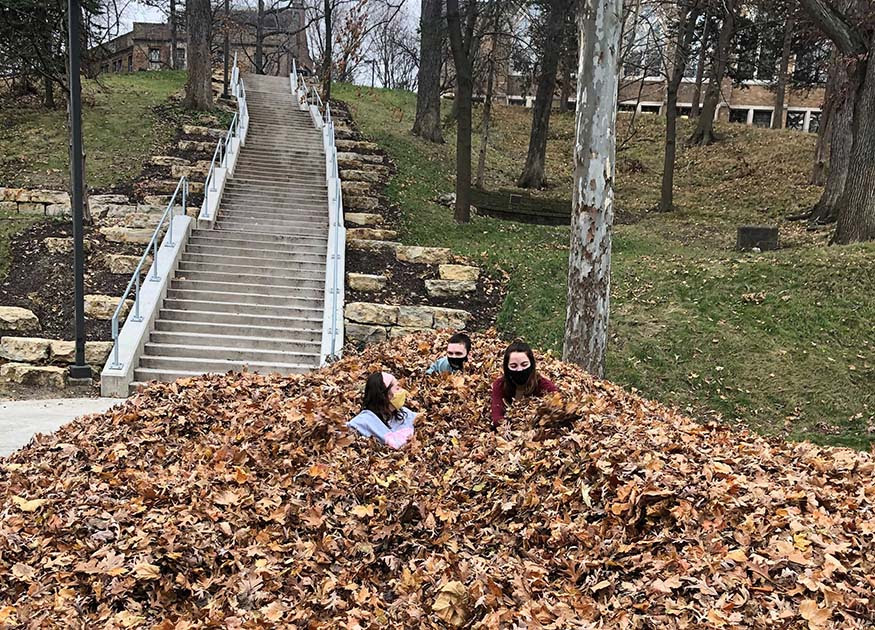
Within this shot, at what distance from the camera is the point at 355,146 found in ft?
70.5

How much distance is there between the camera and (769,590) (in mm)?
3061

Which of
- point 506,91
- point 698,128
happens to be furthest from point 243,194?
point 506,91

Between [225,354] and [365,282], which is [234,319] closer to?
[225,354]

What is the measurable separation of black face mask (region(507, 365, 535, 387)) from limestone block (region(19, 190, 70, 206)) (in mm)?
13486

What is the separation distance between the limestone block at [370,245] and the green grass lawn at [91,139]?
6808 mm

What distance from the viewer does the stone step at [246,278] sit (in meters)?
12.6

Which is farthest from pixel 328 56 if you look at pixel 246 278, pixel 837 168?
pixel 837 168

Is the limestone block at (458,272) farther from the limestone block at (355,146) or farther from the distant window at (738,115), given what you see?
the distant window at (738,115)

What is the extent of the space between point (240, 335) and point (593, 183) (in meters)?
6.12

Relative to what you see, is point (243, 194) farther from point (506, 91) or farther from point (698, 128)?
point (506, 91)

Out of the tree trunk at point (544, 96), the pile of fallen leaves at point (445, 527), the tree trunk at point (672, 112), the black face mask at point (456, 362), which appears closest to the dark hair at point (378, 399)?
the pile of fallen leaves at point (445, 527)

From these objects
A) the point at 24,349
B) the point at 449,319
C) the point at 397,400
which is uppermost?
the point at 397,400

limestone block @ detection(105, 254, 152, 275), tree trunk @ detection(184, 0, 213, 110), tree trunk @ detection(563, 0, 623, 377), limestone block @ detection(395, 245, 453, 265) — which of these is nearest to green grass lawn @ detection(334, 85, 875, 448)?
limestone block @ detection(395, 245, 453, 265)

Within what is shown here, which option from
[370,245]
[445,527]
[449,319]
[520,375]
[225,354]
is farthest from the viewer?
[370,245]
